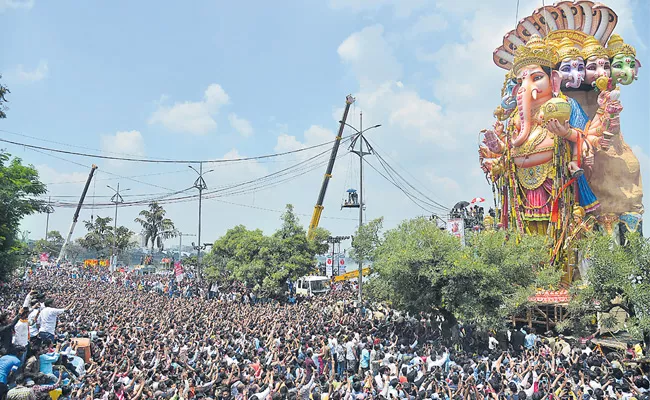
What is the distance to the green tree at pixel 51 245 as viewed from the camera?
79.4 m

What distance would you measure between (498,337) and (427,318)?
2.90 metres

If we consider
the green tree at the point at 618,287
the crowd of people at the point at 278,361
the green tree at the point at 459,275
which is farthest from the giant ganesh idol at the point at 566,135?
the crowd of people at the point at 278,361

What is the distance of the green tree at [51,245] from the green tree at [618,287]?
246 ft

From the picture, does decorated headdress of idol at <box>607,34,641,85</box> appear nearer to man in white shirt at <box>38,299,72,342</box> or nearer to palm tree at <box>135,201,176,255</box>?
man in white shirt at <box>38,299,72,342</box>

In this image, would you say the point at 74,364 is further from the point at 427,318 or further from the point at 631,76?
the point at 631,76

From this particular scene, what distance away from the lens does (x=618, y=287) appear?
1315 centimetres

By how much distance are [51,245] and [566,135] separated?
82.8 m

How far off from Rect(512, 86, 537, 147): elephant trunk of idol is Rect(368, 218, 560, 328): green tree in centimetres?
759

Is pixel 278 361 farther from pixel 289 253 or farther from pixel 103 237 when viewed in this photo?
pixel 103 237

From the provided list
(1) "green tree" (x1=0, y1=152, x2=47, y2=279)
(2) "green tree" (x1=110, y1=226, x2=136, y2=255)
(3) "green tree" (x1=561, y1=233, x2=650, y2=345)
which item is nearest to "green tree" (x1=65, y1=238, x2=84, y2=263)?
(2) "green tree" (x1=110, y1=226, x2=136, y2=255)

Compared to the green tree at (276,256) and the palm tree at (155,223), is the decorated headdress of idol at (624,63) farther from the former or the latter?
the palm tree at (155,223)

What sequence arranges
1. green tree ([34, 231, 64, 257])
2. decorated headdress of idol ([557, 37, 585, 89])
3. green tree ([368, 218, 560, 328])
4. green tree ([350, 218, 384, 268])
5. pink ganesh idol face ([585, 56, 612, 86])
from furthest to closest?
green tree ([34, 231, 64, 257]) < decorated headdress of idol ([557, 37, 585, 89]) < pink ganesh idol face ([585, 56, 612, 86]) < green tree ([350, 218, 384, 268]) < green tree ([368, 218, 560, 328])

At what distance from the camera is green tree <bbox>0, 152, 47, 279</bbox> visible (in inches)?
950

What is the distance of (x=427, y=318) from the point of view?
18.7 m
